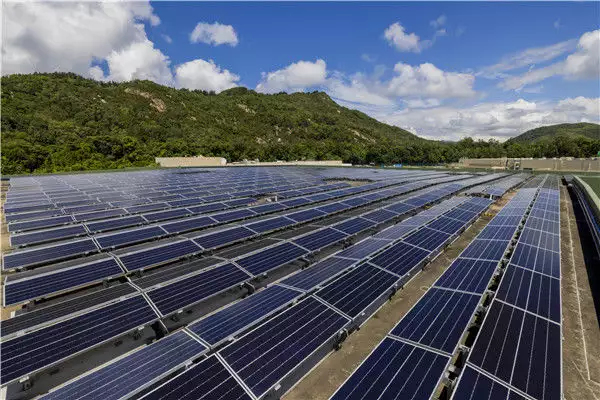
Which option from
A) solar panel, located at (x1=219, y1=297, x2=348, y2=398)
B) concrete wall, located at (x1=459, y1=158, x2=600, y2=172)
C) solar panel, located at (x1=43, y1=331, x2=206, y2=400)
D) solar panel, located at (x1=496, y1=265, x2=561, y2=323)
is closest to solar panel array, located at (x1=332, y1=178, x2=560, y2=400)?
solar panel, located at (x1=496, y1=265, x2=561, y2=323)

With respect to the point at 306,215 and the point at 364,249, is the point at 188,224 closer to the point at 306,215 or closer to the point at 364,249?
the point at 306,215

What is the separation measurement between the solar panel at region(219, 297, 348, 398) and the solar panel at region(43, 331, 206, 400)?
4.14ft

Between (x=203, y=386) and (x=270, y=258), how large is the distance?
7.56 metres

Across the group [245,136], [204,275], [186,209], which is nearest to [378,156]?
[245,136]

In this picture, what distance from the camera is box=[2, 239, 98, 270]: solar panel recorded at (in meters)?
12.4

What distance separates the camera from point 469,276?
448 inches

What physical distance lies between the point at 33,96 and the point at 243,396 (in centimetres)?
14771

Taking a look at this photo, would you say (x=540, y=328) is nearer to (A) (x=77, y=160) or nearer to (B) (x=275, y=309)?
(B) (x=275, y=309)

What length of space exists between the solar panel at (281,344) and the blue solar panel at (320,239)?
590 centimetres

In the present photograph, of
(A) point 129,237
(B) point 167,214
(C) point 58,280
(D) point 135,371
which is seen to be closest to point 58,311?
(C) point 58,280

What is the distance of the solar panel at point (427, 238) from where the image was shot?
15.3 meters

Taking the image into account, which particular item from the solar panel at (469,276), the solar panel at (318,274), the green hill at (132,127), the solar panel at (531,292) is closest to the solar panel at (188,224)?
the solar panel at (318,274)

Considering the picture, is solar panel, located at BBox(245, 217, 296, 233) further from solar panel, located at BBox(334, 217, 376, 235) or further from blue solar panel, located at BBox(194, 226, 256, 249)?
solar panel, located at BBox(334, 217, 376, 235)

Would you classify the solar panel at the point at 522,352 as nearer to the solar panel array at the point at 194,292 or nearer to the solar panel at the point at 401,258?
the solar panel array at the point at 194,292
